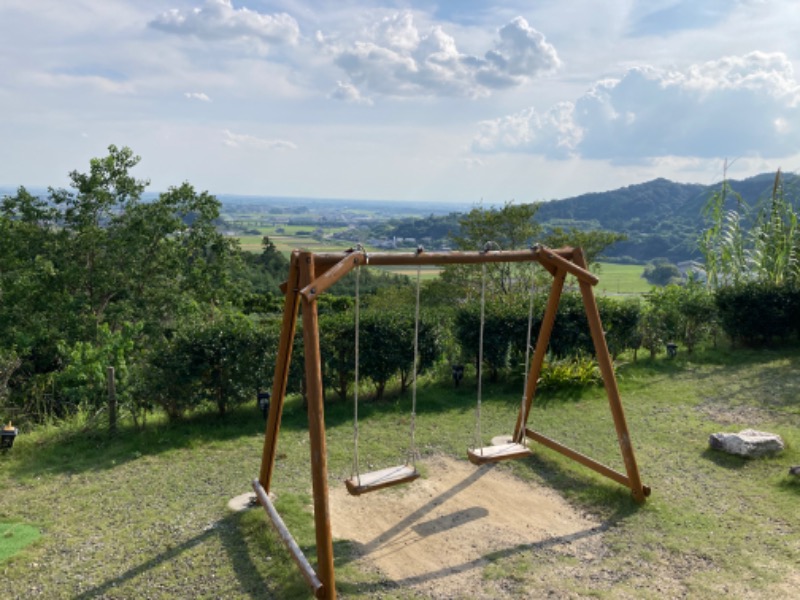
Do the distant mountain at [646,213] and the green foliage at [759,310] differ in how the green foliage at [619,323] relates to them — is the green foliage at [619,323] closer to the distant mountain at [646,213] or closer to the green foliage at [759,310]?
the green foliage at [759,310]

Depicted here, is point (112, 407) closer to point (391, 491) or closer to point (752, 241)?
point (391, 491)

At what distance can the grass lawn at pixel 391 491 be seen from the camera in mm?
4215

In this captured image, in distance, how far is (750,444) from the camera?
6.33 metres

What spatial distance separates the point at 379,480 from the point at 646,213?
100 metres

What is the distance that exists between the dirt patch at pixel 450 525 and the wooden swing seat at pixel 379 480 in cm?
49

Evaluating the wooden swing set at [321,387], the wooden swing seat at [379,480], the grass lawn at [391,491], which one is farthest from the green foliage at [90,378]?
the wooden swing seat at [379,480]

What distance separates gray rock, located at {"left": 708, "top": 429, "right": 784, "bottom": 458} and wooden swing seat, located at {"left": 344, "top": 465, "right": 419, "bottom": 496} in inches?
149

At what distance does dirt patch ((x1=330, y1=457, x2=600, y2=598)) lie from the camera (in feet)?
14.5

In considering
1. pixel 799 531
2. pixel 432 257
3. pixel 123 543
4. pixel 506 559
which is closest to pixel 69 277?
pixel 123 543

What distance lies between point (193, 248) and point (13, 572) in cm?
1421

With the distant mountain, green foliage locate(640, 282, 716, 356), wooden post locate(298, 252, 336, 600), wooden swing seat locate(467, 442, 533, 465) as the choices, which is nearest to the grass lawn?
wooden post locate(298, 252, 336, 600)

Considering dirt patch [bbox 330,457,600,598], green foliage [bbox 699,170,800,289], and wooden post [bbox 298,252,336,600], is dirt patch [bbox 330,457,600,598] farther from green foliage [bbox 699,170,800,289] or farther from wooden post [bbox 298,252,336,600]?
green foliage [bbox 699,170,800,289]

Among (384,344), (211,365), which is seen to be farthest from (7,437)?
(384,344)

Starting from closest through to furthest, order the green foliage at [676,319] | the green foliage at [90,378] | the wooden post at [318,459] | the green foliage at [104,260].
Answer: the wooden post at [318,459], the green foliage at [90,378], the green foliage at [676,319], the green foliage at [104,260]
